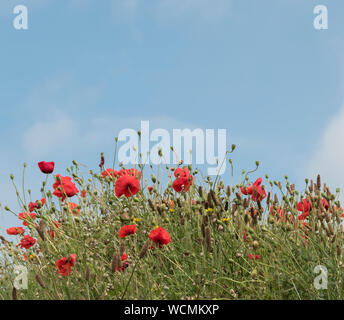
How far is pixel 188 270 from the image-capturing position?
3439 mm

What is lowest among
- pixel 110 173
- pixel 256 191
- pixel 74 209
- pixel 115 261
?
pixel 115 261

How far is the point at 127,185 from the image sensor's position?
3.66 meters

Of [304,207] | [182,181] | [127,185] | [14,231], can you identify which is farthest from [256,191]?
[14,231]

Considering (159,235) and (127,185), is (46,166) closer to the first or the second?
(127,185)

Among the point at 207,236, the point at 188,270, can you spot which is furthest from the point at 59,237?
the point at 207,236

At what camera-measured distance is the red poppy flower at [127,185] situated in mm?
3627

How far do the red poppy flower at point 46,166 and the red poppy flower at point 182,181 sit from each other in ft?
3.40

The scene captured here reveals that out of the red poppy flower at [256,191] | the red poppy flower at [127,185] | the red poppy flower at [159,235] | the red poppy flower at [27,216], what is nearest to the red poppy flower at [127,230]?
the red poppy flower at [159,235]

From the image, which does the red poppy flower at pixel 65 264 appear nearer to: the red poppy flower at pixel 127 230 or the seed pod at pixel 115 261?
the red poppy flower at pixel 127 230

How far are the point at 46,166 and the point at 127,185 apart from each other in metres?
0.87

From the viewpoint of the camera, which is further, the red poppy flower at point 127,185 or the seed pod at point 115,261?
the red poppy flower at point 127,185

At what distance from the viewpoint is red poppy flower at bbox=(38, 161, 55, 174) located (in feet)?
13.6

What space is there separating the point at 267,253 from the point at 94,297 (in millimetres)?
1238
